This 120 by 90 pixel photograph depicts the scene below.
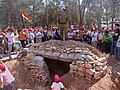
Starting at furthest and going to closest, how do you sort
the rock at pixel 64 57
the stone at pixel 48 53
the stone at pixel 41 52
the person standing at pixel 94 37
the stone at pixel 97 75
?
1. the person standing at pixel 94 37
2. the stone at pixel 41 52
3. the stone at pixel 48 53
4. the rock at pixel 64 57
5. the stone at pixel 97 75

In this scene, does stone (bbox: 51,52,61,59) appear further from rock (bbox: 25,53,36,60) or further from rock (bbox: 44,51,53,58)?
rock (bbox: 25,53,36,60)

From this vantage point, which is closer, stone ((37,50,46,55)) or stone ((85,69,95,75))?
stone ((85,69,95,75))

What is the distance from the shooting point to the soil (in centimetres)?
703

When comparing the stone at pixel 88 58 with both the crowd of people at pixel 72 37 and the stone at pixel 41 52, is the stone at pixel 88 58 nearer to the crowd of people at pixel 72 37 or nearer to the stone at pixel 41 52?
the crowd of people at pixel 72 37

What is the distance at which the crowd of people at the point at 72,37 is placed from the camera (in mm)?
9195

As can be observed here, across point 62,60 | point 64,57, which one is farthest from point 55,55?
point 64,57

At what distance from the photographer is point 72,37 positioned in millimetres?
11758

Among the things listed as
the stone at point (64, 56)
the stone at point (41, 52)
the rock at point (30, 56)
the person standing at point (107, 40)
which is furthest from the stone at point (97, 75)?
the rock at point (30, 56)

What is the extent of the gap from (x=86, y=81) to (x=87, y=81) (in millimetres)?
38

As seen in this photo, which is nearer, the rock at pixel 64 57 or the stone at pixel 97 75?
the stone at pixel 97 75

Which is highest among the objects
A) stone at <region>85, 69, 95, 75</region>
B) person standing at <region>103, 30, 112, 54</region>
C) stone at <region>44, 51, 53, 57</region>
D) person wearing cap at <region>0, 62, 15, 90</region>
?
person standing at <region>103, 30, 112, 54</region>

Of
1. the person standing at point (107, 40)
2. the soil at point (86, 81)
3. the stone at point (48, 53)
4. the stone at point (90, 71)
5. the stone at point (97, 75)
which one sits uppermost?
the person standing at point (107, 40)

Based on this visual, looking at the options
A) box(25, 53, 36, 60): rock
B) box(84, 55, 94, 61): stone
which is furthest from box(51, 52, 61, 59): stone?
box(84, 55, 94, 61): stone

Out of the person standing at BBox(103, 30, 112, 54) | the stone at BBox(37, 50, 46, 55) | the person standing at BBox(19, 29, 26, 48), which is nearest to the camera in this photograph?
the stone at BBox(37, 50, 46, 55)
